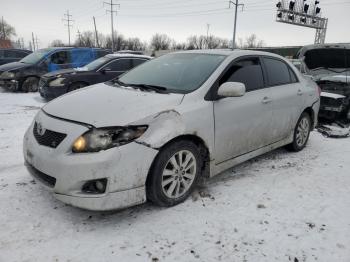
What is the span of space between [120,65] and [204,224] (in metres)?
7.61

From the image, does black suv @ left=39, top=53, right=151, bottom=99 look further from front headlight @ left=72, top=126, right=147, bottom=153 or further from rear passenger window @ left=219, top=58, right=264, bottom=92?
front headlight @ left=72, top=126, right=147, bottom=153

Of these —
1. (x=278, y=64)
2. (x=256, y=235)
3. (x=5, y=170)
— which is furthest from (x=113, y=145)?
(x=278, y=64)

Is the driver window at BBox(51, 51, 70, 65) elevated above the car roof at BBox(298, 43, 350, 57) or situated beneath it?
situated beneath

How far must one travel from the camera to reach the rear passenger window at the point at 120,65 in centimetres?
980

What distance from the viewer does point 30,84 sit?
1151 centimetres

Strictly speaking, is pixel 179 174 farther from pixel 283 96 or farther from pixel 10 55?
pixel 10 55

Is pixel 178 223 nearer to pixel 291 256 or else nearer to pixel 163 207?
pixel 163 207

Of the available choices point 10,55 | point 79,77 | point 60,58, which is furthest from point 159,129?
point 10,55

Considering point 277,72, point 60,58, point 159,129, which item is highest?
point 277,72

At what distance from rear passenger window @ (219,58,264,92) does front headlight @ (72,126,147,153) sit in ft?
4.54

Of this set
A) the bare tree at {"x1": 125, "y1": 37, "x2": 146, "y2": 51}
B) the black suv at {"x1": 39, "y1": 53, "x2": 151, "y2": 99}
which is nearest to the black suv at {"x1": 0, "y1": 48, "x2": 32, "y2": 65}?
the black suv at {"x1": 39, "y1": 53, "x2": 151, "y2": 99}

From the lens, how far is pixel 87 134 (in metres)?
2.93

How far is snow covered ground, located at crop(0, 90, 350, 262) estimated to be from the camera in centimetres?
275

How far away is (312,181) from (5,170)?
13.0 ft
